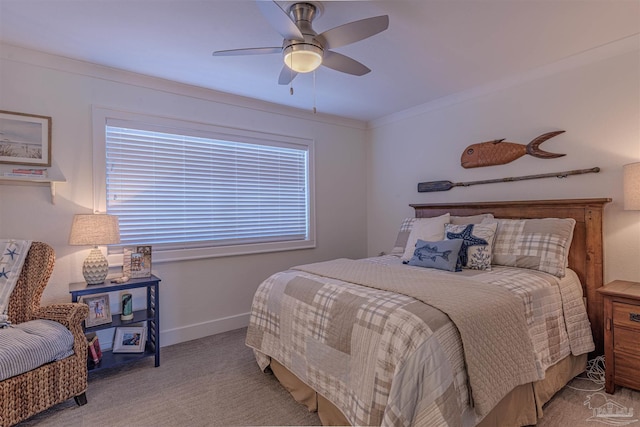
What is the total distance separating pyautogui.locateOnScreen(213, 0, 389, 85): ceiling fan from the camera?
161cm

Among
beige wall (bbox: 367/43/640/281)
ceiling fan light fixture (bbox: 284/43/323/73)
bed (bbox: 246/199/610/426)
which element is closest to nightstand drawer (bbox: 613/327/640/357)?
bed (bbox: 246/199/610/426)

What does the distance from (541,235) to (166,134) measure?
333cm

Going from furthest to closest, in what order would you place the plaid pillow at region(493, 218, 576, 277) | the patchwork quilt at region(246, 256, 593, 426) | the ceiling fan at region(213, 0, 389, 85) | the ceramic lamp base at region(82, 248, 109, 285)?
the ceramic lamp base at region(82, 248, 109, 285) → the plaid pillow at region(493, 218, 576, 277) → the ceiling fan at region(213, 0, 389, 85) → the patchwork quilt at region(246, 256, 593, 426)

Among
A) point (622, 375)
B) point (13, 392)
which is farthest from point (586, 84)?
point (13, 392)

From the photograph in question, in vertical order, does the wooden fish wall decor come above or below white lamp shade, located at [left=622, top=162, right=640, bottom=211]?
above

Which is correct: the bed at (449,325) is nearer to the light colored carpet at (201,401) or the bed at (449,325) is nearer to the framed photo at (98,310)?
the light colored carpet at (201,401)

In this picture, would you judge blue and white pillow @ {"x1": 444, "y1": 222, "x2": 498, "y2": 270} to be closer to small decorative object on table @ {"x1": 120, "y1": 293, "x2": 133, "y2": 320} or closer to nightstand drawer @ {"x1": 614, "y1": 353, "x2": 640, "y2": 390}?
nightstand drawer @ {"x1": 614, "y1": 353, "x2": 640, "y2": 390}

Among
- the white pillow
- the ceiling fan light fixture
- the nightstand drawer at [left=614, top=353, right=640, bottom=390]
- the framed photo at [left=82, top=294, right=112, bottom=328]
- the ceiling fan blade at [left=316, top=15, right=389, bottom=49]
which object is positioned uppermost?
the ceiling fan blade at [left=316, top=15, right=389, bottom=49]

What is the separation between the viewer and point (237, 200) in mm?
3498

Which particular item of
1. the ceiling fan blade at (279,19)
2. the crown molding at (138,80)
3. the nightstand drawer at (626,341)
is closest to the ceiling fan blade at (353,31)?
the ceiling fan blade at (279,19)

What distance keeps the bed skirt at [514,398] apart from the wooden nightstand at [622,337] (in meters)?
0.19

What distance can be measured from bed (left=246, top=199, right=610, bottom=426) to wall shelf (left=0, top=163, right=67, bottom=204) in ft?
5.88

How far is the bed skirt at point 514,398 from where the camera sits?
1625 millimetres

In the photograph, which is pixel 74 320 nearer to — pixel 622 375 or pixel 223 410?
pixel 223 410
